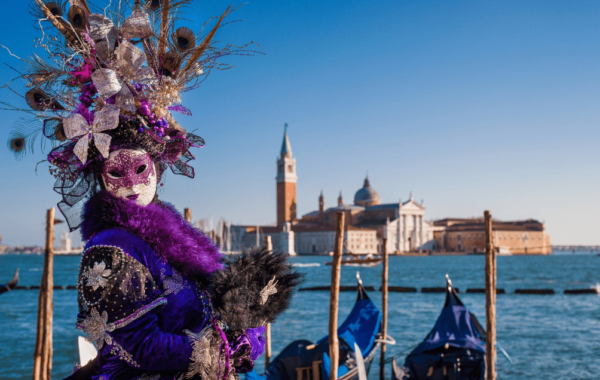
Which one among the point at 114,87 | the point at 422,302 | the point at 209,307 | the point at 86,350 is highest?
the point at 114,87

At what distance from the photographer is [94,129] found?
1.02 meters

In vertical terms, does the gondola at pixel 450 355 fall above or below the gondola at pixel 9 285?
below

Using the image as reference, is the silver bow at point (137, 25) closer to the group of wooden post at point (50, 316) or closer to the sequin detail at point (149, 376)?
the sequin detail at point (149, 376)

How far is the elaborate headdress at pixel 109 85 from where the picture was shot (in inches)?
40.8

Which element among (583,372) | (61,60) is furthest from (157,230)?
(583,372)

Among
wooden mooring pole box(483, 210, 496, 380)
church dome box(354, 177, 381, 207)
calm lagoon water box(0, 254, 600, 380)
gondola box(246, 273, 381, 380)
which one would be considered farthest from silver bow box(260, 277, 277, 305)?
church dome box(354, 177, 381, 207)

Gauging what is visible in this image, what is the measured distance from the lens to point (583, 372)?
292 inches

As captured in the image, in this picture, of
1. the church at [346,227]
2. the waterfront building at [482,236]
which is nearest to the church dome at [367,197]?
the church at [346,227]

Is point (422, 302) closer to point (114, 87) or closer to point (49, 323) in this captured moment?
point (49, 323)

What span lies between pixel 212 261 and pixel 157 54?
429mm

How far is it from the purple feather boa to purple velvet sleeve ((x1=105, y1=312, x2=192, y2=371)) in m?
0.13

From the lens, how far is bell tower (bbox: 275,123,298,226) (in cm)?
5906

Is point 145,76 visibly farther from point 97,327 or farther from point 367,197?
point 367,197

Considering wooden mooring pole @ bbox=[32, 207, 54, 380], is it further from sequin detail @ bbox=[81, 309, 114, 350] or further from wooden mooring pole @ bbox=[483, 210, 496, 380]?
sequin detail @ bbox=[81, 309, 114, 350]
